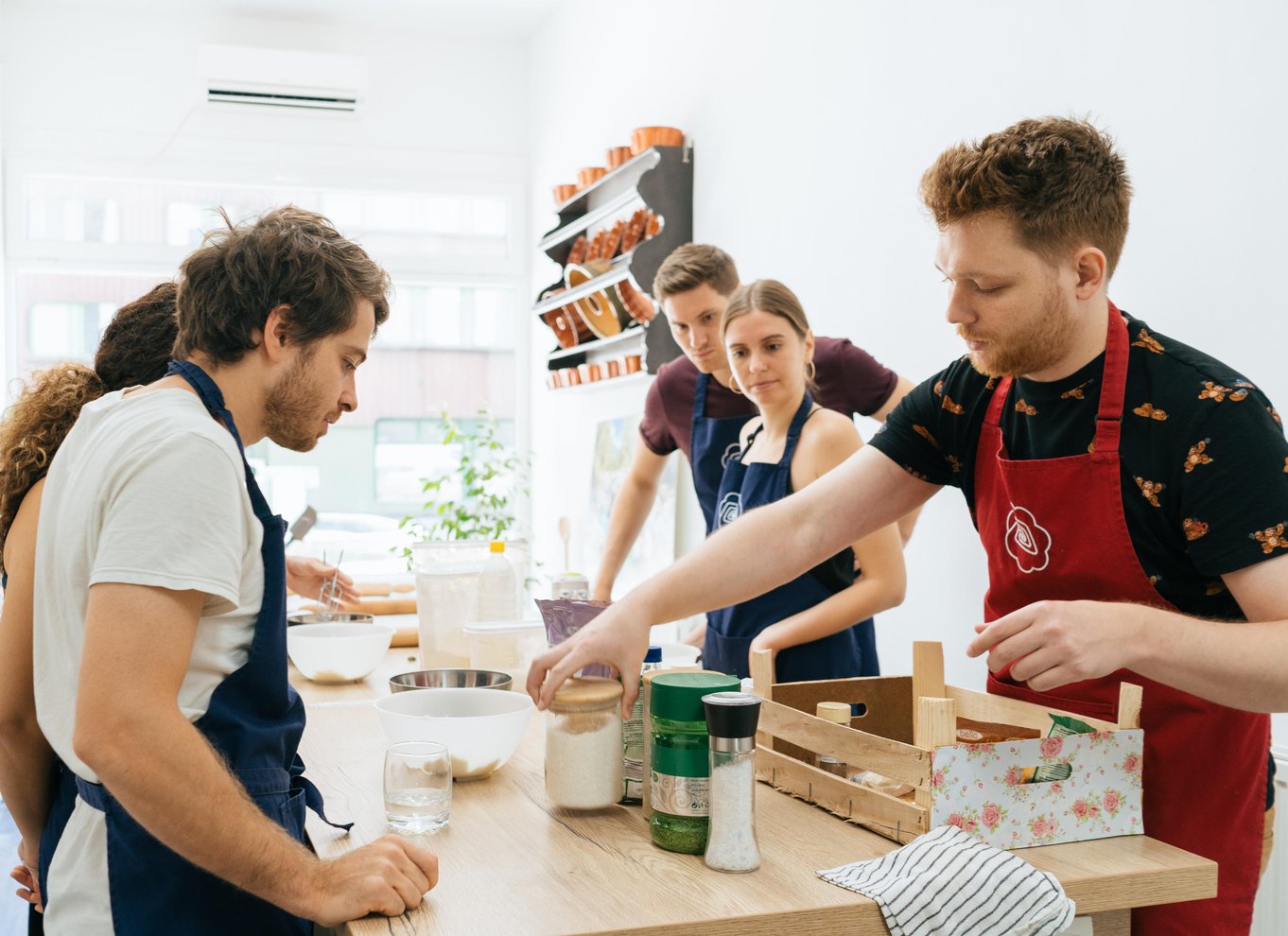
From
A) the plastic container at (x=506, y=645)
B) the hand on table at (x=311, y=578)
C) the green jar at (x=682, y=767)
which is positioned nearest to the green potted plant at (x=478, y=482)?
the hand on table at (x=311, y=578)

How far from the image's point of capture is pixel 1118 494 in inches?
56.7

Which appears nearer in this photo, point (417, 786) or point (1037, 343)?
point (417, 786)

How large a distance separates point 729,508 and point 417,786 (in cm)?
133

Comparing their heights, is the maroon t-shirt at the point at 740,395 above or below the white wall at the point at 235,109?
below

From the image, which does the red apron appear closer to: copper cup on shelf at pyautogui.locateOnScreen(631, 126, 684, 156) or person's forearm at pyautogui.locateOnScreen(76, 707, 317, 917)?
person's forearm at pyautogui.locateOnScreen(76, 707, 317, 917)

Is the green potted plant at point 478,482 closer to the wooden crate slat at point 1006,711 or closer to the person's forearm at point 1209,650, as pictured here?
the wooden crate slat at point 1006,711

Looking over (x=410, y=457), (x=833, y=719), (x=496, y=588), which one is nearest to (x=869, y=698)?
(x=833, y=719)

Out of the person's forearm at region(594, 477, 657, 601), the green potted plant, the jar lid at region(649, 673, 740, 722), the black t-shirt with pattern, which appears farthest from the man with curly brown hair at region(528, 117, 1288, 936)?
the green potted plant

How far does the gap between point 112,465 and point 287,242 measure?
0.36 m

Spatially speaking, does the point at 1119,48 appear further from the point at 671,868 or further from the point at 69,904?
the point at 69,904

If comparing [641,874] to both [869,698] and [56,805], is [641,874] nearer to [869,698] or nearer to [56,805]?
[869,698]

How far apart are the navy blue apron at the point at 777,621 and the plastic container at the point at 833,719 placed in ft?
2.32

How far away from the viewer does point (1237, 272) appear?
6.23 feet

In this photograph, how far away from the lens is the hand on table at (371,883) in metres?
1.15
